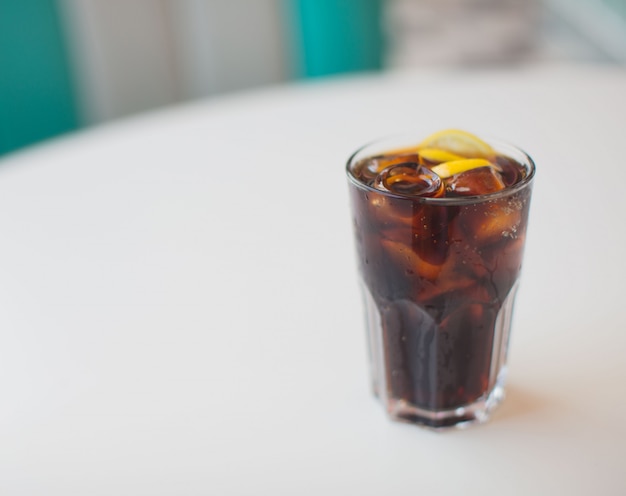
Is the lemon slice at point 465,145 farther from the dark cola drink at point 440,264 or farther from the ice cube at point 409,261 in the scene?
the ice cube at point 409,261

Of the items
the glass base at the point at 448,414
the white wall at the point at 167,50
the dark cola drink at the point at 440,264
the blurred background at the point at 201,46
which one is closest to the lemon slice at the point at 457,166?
the dark cola drink at the point at 440,264

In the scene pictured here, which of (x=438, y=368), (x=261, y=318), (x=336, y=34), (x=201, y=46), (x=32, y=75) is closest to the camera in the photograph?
(x=438, y=368)

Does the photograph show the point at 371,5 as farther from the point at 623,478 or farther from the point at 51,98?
the point at 623,478

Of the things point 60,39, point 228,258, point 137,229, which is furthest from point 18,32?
point 228,258

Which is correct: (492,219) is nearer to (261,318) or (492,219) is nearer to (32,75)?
(261,318)

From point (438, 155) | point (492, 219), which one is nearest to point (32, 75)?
point (438, 155)

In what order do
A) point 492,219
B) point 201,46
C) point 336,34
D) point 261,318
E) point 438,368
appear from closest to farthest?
point 492,219, point 438,368, point 261,318, point 336,34, point 201,46

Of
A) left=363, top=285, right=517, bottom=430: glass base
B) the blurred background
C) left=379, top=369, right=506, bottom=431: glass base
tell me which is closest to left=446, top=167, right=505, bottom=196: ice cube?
left=363, top=285, right=517, bottom=430: glass base
